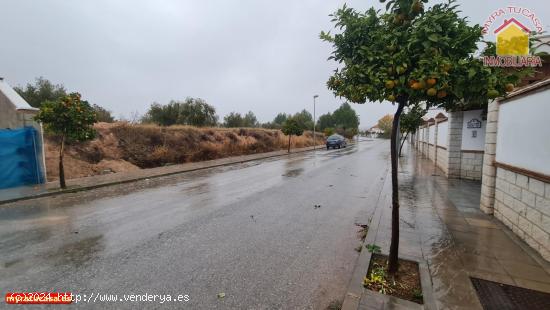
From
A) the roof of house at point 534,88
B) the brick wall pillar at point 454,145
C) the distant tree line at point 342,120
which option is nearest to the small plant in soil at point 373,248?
the roof of house at point 534,88

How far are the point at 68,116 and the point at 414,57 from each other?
10.4 meters

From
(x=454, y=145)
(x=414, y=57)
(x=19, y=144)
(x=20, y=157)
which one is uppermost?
(x=414, y=57)

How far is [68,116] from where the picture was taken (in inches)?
345

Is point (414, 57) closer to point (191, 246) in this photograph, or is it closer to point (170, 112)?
point (191, 246)

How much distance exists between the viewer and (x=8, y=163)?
9.67 metres

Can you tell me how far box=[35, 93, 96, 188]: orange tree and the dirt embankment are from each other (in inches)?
155

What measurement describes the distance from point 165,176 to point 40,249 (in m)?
8.47

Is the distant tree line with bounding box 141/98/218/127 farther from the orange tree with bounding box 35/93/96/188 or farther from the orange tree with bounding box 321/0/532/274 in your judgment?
the orange tree with bounding box 321/0/532/274

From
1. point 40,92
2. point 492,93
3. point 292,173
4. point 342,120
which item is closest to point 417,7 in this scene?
point 492,93

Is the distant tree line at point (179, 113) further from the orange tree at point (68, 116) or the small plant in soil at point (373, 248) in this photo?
the small plant in soil at point (373, 248)

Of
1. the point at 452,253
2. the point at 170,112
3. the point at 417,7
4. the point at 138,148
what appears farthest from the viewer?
the point at 170,112

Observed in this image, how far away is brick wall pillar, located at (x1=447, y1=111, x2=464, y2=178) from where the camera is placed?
1042 cm

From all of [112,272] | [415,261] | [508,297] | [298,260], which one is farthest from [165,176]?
[508,297]

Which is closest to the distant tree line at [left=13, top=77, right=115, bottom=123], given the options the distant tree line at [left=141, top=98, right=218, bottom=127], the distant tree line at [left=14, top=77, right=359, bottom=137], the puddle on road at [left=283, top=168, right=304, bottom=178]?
the distant tree line at [left=14, top=77, right=359, bottom=137]
